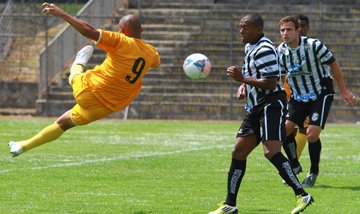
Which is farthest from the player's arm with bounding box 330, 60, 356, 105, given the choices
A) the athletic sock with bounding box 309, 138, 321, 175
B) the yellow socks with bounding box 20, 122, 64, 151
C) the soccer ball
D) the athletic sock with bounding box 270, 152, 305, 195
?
the yellow socks with bounding box 20, 122, 64, 151

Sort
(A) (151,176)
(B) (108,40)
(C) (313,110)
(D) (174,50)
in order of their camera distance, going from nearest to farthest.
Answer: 1. (B) (108,40)
2. (C) (313,110)
3. (A) (151,176)
4. (D) (174,50)

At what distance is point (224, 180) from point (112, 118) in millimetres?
14711

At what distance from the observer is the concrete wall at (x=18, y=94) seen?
28656 millimetres

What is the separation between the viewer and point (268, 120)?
9.29m

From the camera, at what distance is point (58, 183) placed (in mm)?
11484

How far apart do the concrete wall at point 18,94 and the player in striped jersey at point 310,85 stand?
1750 cm

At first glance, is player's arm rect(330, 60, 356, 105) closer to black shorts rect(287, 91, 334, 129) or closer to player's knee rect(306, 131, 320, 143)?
black shorts rect(287, 91, 334, 129)

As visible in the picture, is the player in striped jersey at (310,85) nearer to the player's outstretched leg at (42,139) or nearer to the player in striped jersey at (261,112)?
the player in striped jersey at (261,112)

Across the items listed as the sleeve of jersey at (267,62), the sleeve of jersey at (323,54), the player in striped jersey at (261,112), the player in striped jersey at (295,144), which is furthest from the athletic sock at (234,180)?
the sleeve of jersey at (323,54)

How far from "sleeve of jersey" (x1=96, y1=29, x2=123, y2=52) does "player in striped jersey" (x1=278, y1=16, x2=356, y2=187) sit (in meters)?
2.44

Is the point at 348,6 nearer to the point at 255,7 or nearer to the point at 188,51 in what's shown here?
the point at 255,7

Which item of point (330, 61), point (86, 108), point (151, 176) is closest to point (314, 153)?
point (330, 61)

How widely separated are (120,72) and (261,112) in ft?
6.78

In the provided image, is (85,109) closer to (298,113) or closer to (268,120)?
(268,120)
